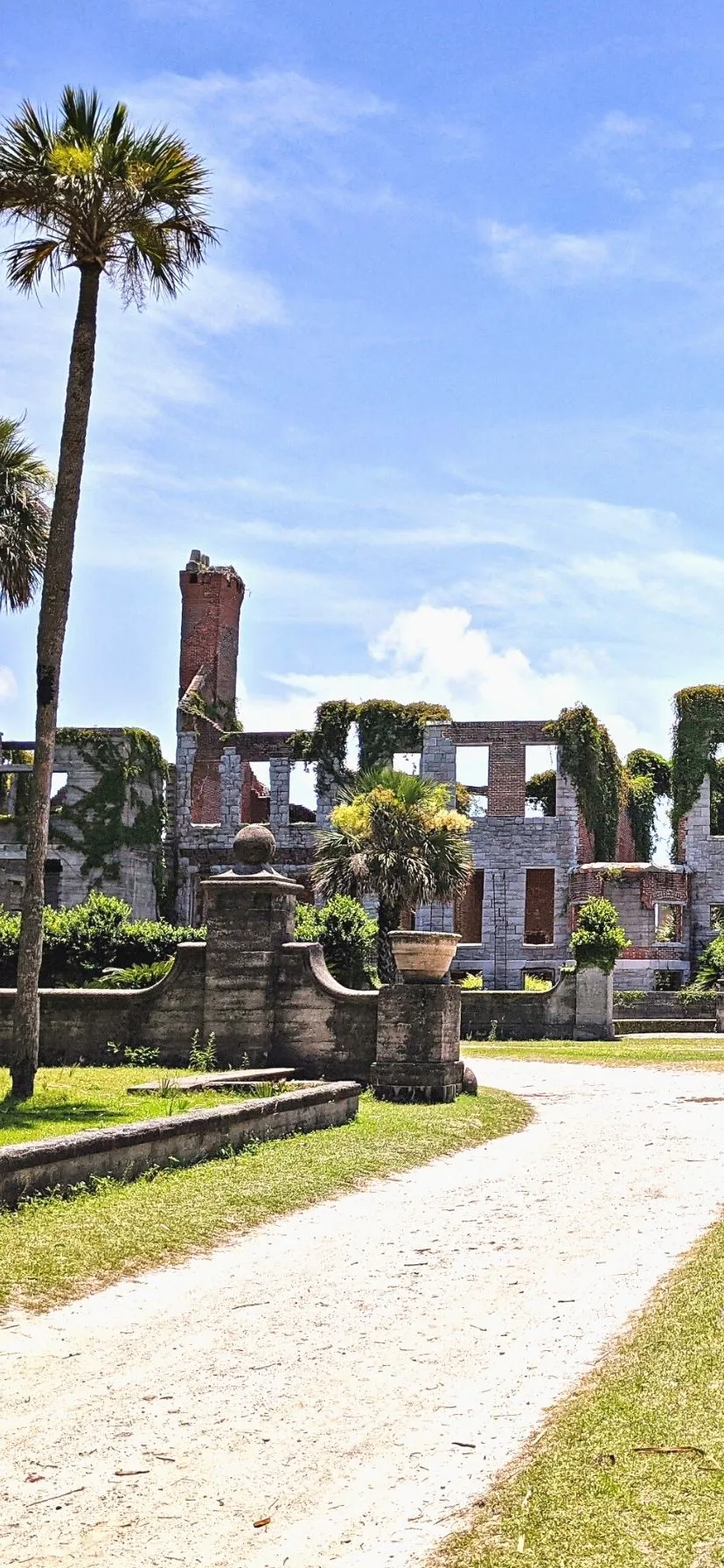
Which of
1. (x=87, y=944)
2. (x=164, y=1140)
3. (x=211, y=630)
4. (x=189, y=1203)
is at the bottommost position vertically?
(x=189, y=1203)

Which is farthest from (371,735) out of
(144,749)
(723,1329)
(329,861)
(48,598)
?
(723,1329)

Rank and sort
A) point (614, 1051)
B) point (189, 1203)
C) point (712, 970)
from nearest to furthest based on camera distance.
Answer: point (189, 1203) → point (614, 1051) → point (712, 970)

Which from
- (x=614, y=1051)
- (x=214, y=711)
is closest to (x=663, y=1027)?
(x=614, y=1051)

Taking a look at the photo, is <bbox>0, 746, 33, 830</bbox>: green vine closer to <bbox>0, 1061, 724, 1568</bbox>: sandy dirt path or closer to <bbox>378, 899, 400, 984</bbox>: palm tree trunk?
<bbox>378, 899, 400, 984</bbox>: palm tree trunk

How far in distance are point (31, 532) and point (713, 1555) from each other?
1677 cm

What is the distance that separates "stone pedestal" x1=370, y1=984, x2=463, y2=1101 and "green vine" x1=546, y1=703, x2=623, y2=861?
27.4m

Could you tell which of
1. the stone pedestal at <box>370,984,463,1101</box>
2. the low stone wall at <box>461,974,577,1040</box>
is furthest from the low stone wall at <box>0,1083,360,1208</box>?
the low stone wall at <box>461,974,577,1040</box>

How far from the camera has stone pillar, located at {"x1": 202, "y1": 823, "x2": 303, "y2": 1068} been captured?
44.9 ft

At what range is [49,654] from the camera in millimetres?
11812

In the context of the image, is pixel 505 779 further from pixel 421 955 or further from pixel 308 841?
pixel 421 955

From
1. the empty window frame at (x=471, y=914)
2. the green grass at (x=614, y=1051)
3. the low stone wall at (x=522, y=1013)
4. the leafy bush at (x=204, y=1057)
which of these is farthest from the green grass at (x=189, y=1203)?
the empty window frame at (x=471, y=914)

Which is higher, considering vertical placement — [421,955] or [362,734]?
[362,734]

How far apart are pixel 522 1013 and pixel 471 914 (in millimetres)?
17319

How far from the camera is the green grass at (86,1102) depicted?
936 centimetres
